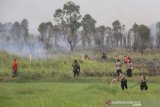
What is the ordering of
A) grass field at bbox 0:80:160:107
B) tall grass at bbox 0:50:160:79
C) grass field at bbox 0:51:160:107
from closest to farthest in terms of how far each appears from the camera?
grass field at bbox 0:80:160:107
grass field at bbox 0:51:160:107
tall grass at bbox 0:50:160:79

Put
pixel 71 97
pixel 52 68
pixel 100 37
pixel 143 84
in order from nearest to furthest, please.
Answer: pixel 71 97
pixel 143 84
pixel 52 68
pixel 100 37

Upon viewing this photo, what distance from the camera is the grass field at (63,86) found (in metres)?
14.4

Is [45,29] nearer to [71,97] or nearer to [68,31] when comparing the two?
[68,31]

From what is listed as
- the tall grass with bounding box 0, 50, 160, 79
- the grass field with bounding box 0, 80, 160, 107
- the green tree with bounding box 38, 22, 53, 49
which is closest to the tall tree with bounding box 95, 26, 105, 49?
the green tree with bounding box 38, 22, 53, 49

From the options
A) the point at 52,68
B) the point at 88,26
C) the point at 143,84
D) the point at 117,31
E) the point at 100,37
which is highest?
the point at 117,31

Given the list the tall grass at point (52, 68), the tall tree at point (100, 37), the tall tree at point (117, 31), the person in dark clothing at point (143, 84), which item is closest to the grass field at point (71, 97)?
the person in dark clothing at point (143, 84)

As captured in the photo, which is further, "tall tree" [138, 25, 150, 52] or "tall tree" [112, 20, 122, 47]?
"tall tree" [112, 20, 122, 47]

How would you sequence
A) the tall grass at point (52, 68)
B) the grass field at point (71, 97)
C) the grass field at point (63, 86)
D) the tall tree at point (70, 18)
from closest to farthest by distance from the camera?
the grass field at point (71, 97)
the grass field at point (63, 86)
the tall grass at point (52, 68)
the tall tree at point (70, 18)

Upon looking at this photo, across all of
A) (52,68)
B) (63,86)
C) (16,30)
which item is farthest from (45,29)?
(63,86)

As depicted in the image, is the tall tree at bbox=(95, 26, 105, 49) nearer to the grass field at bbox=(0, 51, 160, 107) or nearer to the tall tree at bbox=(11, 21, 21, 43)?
the tall tree at bbox=(11, 21, 21, 43)

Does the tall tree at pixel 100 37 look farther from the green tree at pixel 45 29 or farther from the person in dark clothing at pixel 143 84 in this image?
the person in dark clothing at pixel 143 84

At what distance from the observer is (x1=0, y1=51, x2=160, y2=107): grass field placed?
14367 mm

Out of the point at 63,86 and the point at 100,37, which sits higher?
the point at 100,37

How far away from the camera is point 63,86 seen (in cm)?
2027
